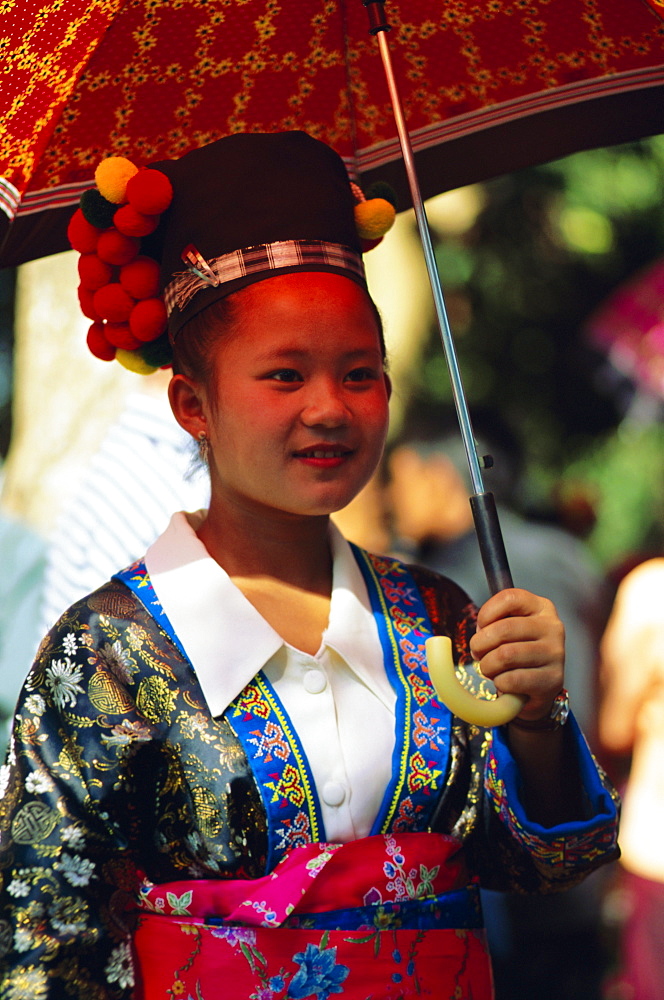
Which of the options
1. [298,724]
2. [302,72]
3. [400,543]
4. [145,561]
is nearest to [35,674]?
[145,561]

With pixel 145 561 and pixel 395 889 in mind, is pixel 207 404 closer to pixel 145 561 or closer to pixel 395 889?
pixel 145 561

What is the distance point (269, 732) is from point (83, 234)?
77 centimetres

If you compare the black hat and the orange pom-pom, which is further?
the orange pom-pom

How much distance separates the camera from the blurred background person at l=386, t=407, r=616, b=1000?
282 centimetres

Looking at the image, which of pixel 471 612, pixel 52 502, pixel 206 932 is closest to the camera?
pixel 206 932

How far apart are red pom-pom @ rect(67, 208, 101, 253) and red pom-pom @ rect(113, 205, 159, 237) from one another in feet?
0.12

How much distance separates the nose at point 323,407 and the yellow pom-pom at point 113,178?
0.40m

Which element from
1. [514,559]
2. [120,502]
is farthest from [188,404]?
[514,559]

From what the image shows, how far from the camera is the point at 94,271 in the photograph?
160cm

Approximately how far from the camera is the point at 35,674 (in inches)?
57.4

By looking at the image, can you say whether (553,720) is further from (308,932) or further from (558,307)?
(558,307)

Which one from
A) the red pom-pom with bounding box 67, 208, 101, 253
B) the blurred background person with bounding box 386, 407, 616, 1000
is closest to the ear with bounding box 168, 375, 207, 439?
the red pom-pom with bounding box 67, 208, 101, 253

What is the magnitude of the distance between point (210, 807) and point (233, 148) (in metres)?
0.93

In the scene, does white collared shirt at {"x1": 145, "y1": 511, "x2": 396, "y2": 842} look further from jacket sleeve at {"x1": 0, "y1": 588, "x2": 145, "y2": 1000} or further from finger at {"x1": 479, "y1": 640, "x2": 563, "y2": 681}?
finger at {"x1": 479, "y1": 640, "x2": 563, "y2": 681}
